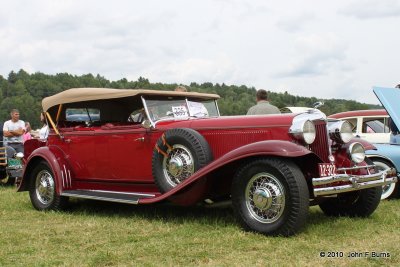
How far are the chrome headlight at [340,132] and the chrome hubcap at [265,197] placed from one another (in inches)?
42.7

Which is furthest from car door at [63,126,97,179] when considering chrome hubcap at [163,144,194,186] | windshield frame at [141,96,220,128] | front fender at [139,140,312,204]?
front fender at [139,140,312,204]

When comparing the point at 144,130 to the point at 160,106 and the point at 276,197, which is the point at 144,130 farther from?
the point at 276,197

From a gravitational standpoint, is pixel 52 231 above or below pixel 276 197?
below

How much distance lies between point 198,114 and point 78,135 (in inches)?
68.7

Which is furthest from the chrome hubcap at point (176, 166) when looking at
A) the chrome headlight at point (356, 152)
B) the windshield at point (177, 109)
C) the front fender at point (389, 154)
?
the front fender at point (389, 154)

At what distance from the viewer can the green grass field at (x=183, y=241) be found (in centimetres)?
398

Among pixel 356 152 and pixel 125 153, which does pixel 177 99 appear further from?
pixel 356 152

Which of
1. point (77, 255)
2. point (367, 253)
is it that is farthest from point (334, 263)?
point (77, 255)

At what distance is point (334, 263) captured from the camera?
12.4 ft

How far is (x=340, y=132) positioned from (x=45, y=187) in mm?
4221

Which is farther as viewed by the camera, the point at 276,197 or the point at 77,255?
the point at 276,197

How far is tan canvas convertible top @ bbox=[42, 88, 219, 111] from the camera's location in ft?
20.3

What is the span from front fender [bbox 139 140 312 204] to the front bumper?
1.06 ft

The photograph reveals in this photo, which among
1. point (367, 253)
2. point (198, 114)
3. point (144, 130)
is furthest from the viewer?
point (198, 114)
